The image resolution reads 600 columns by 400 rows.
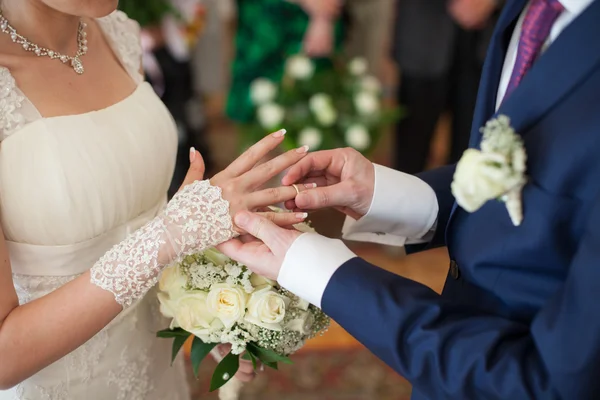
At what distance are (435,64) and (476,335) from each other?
2.81 metres

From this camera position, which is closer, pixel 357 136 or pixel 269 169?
pixel 269 169

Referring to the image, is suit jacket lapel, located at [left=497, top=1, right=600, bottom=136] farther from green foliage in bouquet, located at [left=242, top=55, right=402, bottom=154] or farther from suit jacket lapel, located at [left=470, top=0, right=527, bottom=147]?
green foliage in bouquet, located at [left=242, top=55, right=402, bottom=154]

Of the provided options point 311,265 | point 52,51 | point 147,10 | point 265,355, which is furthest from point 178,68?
point 311,265

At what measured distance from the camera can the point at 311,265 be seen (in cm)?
108

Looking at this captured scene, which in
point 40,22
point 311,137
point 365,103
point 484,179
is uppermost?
point 484,179

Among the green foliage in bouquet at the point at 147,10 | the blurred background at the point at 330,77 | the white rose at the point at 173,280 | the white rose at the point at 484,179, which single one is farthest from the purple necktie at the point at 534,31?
the green foliage in bouquet at the point at 147,10

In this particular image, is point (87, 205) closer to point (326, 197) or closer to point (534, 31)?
point (326, 197)

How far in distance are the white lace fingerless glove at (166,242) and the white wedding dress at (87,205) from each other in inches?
6.7

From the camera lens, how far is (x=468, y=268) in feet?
3.48

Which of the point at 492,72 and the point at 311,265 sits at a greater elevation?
the point at 492,72

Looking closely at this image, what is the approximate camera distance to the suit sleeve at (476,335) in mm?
852

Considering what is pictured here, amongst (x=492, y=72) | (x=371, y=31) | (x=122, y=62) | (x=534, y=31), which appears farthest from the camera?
(x=371, y=31)

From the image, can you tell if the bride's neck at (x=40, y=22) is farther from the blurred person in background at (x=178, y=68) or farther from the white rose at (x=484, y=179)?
the blurred person in background at (x=178, y=68)

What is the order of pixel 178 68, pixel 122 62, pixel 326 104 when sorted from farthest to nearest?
pixel 178 68 < pixel 326 104 < pixel 122 62
